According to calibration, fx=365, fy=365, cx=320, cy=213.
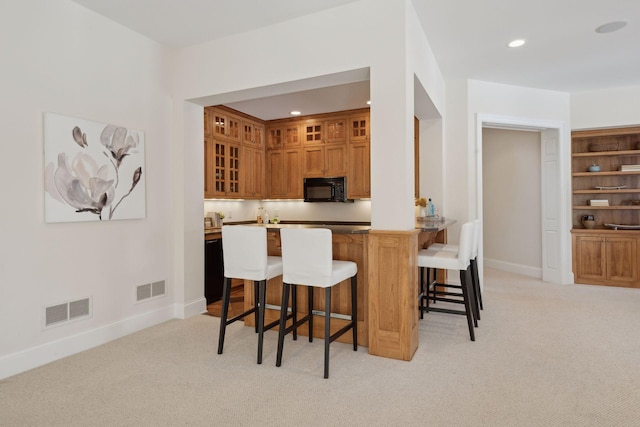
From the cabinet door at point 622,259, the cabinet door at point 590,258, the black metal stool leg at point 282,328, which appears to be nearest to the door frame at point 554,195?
the cabinet door at point 590,258

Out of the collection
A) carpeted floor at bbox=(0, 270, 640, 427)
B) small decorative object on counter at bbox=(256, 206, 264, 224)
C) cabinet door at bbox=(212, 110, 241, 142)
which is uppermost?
cabinet door at bbox=(212, 110, 241, 142)

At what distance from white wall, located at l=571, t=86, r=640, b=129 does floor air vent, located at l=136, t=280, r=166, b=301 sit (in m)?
5.92

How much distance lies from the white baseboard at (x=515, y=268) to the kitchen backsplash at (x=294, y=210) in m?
2.53

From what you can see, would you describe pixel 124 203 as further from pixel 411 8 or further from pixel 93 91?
pixel 411 8

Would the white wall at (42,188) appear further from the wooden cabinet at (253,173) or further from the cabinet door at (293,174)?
the cabinet door at (293,174)

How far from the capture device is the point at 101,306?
3.14 meters

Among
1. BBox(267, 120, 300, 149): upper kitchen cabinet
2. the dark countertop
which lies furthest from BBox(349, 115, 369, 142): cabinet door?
the dark countertop

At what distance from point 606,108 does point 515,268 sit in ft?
8.95

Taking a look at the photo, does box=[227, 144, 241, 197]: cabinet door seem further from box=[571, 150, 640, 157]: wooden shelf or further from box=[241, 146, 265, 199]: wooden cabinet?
box=[571, 150, 640, 157]: wooden shelf

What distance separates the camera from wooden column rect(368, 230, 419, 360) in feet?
8.90

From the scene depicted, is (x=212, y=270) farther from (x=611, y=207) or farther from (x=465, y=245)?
(x=611, y=207)

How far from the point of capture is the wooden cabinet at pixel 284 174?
626cm

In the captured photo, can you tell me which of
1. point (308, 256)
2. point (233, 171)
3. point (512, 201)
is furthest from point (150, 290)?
point (512, 201)

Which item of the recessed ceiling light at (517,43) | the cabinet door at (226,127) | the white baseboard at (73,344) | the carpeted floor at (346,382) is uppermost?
the recessed ceiling light at (517,43)
